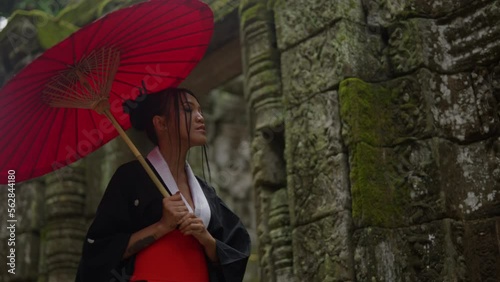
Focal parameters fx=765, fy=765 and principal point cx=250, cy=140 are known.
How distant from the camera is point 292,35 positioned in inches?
193

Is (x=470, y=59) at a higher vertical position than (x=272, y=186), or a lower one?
higher

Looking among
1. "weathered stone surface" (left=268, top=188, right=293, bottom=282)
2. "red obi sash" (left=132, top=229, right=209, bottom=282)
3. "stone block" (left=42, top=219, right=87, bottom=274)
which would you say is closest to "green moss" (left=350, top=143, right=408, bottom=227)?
"weathered stone surface" (left=268, top=188, right=293, bottom=282)

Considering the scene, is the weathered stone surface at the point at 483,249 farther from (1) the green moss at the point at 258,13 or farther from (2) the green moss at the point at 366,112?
(1) the green moss at the point at 258,13

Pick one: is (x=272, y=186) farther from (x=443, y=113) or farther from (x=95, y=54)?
(x=95, y=54)

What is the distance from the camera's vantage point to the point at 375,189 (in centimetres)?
415

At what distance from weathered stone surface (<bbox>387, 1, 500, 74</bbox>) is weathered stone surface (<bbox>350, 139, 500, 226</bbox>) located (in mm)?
479

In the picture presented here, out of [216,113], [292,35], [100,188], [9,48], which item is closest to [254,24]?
[292,35]

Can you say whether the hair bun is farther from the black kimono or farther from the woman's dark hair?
the black kimono

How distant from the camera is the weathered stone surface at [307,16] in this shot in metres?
4.61

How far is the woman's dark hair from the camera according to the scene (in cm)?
282

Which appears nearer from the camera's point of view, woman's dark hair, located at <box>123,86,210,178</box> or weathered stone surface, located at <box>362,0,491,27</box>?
woman's dark hair, located at <box>123,86,210,178</box>

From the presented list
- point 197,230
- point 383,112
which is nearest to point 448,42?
point 383,112

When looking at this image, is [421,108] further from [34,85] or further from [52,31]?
[52,31]

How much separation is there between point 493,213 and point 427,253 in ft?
1.30
